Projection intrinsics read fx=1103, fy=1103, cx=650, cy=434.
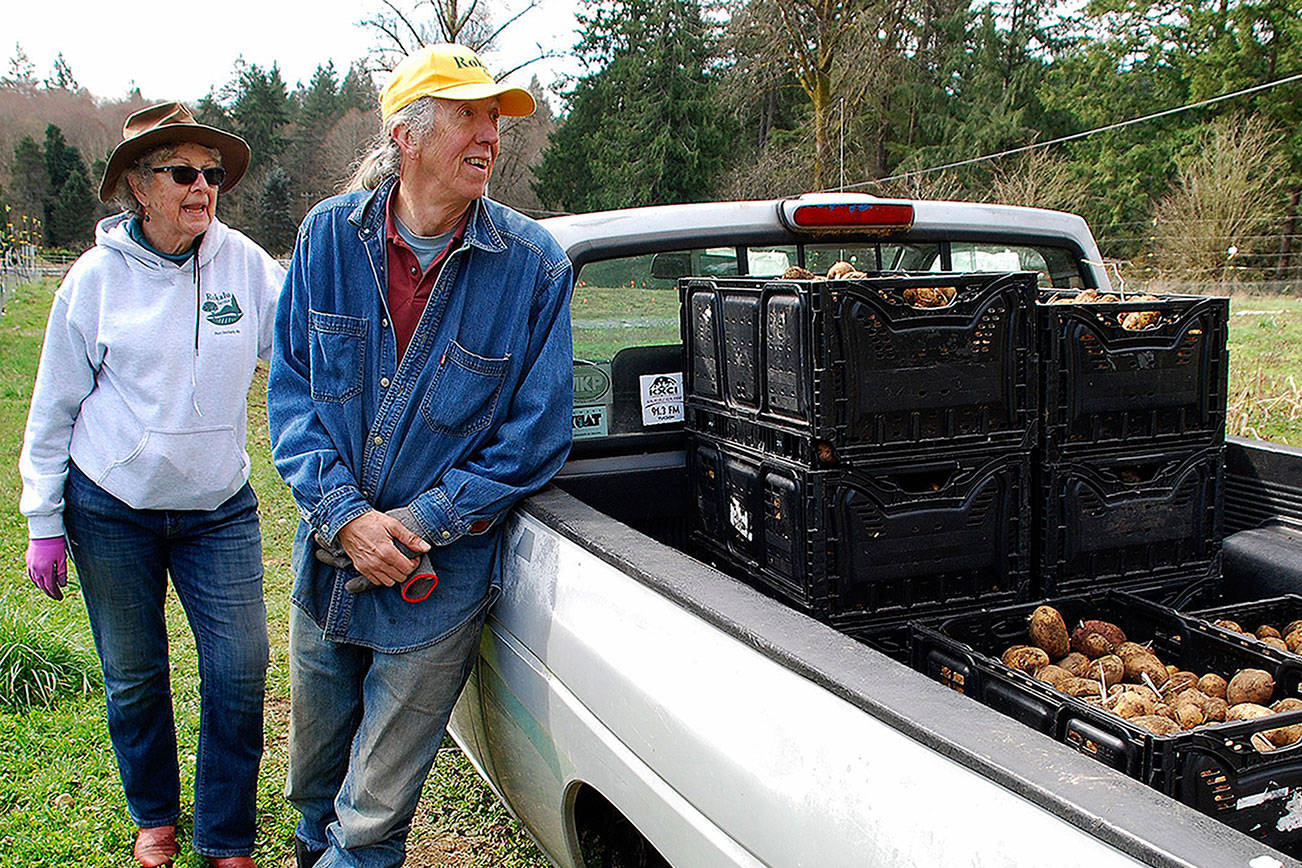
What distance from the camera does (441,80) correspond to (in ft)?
8.61

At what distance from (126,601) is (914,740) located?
8.67ft

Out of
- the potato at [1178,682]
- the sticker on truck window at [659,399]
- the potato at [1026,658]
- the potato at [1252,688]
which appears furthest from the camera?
the sticker on truck window at [659,399]

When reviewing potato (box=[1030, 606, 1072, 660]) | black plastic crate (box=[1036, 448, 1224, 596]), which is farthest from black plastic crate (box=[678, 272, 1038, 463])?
potato (box=[1030, 606, 1072, 660])

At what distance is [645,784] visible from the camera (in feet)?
6.61

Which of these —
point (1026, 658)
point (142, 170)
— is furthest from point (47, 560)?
point (1026, 658)

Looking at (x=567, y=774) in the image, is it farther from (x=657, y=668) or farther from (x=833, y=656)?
(x=833, y=656)

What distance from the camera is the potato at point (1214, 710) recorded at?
2.26 meters

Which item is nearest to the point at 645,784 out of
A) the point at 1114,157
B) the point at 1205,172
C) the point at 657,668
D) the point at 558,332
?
the point at 657,668

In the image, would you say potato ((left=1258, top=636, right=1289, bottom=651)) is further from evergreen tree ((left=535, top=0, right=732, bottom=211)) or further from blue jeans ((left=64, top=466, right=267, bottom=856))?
evergreen tree ((left=535, top=0, right=732, bottom=211))

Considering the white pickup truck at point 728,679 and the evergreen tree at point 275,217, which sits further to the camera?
the evergreen tree at point 275,217

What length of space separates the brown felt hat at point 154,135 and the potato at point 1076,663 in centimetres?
274

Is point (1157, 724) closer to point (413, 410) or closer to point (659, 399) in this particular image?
point (413, 410)

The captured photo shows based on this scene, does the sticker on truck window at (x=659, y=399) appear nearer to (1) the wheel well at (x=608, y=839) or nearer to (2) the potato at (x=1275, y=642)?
(1) the wheel well at (x=608, y=839)

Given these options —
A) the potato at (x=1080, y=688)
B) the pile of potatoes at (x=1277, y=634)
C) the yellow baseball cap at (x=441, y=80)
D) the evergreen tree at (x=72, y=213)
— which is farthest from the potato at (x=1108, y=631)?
the evergreen tree at (x=72, y=213)
